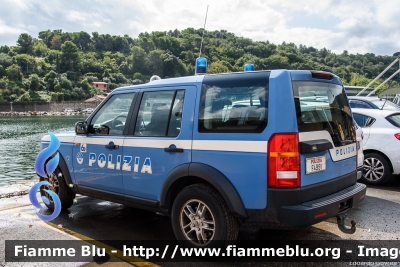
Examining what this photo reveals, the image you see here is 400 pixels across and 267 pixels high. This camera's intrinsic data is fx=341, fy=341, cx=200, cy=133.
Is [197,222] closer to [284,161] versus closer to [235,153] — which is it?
[235,153]

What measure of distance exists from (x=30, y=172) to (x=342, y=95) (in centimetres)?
1561

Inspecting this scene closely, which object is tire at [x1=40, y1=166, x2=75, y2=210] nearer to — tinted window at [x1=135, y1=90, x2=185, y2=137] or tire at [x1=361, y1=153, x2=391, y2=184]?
tinted window at [x1=135, y1=90, x2=185, y2=137]

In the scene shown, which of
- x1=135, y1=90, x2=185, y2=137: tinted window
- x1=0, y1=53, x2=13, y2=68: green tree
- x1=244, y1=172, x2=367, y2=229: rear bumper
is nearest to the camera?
x1=244, y1=172, x2=367, y2=229: rear bumper

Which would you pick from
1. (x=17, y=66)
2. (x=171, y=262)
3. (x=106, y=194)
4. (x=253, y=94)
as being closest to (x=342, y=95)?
(x=253, y=94)

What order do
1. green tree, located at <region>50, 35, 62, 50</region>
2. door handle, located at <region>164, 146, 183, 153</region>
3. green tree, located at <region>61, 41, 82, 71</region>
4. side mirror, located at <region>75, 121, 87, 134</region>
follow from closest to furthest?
door handle, located at <region>164, 146, 183, 153</region>
side mirror, located at <region>75, 121, 87, 134</region>
green tree, located at <region>61, 41, 82, 71</region>
green tree, located at <region>50, 35, 62, 50</region>

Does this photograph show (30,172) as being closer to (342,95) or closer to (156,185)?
(156,185)

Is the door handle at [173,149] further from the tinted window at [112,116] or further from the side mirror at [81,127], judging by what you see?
the side mirror at [81,127]

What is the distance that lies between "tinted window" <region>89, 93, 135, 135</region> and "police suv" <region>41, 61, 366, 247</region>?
3 centimetres

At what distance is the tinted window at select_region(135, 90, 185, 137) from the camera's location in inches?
148

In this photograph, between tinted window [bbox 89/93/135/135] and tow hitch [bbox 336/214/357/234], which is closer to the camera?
tow hitch [bbox 336/214/357/234]

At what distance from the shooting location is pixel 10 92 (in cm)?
11588

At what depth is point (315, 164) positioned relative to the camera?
10.3 ft

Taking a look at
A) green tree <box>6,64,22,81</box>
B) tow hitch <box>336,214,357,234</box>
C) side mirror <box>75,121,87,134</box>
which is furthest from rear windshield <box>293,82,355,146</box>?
green tree <box>6,64,22,81</box>

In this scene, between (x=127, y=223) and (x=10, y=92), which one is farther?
(x=10, y=92)
